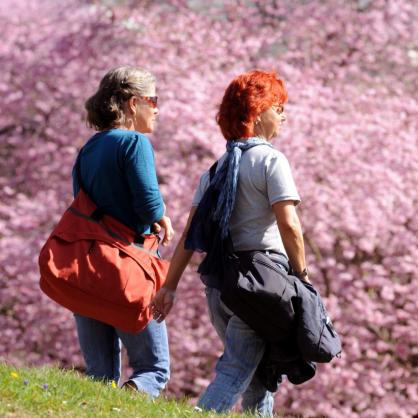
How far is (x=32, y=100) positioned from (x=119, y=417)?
8.68 m

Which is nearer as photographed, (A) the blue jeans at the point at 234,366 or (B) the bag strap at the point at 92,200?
(A) the blue jeans at the point at 234,366

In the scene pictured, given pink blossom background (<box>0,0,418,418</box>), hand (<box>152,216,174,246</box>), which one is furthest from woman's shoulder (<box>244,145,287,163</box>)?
pink blossom background (<box>0,0,418,418</box>)

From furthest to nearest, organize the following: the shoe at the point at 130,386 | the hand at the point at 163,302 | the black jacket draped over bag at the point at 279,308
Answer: the shoe at the point at 130,386 < the hand at the point at 163,302 < the black jacket draped over bag at the point at 279,308

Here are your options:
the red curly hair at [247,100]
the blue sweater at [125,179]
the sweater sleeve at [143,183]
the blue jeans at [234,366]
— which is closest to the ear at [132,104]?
the blue sweater at [125,179]

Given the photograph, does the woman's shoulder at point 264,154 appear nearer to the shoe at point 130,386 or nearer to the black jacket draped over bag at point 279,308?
the black jacket draped over bag at point 279,308

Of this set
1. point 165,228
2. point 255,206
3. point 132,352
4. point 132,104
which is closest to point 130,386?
point 132,352

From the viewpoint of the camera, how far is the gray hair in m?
5.13

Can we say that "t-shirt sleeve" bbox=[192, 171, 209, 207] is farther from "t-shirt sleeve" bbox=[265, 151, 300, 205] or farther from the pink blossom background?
the pink blossom background

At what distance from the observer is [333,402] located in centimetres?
1043

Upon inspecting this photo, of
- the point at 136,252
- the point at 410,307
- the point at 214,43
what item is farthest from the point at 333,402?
the point at 136,252

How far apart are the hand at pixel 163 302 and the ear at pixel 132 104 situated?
87cm

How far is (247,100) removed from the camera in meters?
4.84

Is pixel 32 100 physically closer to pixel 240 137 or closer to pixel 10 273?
pixel 10 273

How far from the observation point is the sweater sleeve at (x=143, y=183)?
16.0 ft
